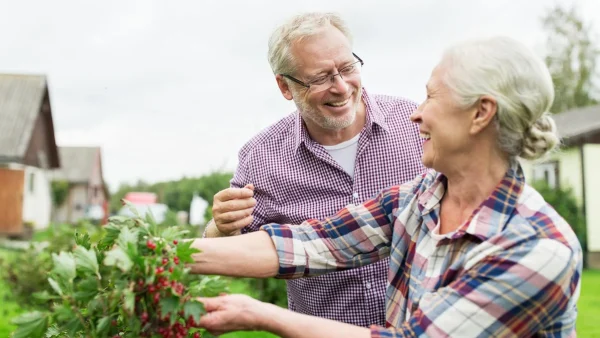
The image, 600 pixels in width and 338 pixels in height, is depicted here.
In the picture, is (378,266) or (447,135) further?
(378,266)

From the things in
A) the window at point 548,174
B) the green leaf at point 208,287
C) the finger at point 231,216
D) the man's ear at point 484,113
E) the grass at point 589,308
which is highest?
the man's ear at point 484,113

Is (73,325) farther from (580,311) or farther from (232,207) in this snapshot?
(580,311)

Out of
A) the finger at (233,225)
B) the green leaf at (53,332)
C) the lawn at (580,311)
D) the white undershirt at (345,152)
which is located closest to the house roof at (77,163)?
the lawn at (580,311)

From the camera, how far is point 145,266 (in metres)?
2.30

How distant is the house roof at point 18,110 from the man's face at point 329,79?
1235 inches

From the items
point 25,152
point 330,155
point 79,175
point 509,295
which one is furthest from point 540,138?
point 79,175

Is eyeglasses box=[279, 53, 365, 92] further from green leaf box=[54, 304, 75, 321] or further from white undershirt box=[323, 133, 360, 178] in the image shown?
green leaf box=[54, 304, 75, 321]

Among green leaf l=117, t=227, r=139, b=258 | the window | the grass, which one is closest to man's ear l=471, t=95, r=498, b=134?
green leaf l=117, t=227, r=139, b=258

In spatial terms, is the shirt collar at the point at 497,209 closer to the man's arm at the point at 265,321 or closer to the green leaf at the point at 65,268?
the man's arm at the point at 265,321

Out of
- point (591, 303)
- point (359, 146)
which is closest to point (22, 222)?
point (591, 303)

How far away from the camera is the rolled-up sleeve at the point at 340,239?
2.95m

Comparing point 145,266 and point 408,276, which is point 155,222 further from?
point 408,276

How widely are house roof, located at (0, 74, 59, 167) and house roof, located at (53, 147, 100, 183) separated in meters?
17.7

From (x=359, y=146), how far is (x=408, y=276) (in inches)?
53.0
